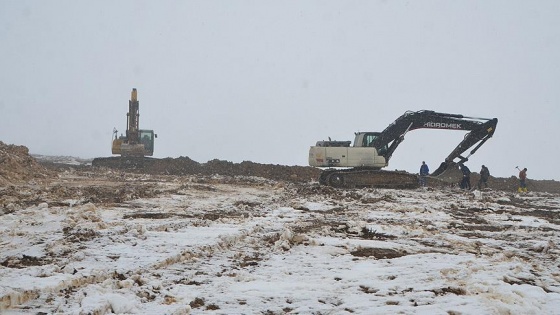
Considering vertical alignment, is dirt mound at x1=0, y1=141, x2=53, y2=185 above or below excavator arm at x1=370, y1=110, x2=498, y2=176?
below

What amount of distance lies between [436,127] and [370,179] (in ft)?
12.4

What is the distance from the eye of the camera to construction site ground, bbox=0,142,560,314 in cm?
302

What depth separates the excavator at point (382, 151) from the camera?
661 inches

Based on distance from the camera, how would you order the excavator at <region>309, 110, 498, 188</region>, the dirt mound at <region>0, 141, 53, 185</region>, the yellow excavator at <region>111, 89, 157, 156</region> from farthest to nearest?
the yellow excavator at <region>111, 89, 157, 156</region> < the excavator at <region>309, 110, 498, 188</region> < the dirt mound at <region>0, 141, 53, 185</region>

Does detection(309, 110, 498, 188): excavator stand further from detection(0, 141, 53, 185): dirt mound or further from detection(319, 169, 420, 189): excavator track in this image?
detection(0, 141, 53, 185): dirt mound

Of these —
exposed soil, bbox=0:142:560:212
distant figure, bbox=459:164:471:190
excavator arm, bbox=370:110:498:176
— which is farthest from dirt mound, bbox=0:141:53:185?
distant figure, bbox=459:164:471:190

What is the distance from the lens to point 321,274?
12.8 ft

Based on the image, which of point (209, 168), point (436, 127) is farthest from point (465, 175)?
point (209, 168)

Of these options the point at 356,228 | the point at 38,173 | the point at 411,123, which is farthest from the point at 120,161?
the point at 356,228

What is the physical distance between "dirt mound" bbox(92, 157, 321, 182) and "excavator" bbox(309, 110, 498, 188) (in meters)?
5.81

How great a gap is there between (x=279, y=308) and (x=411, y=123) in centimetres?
1573

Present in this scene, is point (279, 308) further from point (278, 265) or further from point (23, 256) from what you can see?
point (23, 256)

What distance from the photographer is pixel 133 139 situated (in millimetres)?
29203

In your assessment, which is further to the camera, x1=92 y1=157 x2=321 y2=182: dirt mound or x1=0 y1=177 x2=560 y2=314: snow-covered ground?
x1=92 y1=157 x2=321 y2=182: dirt mound
